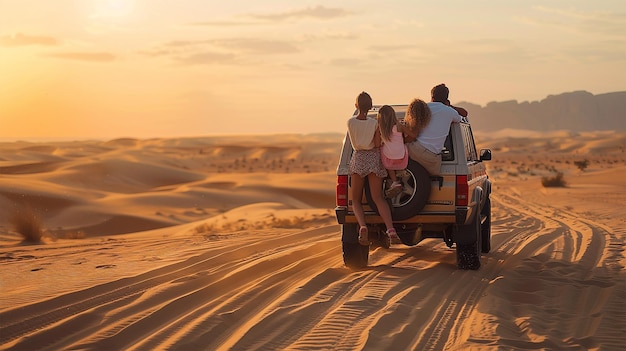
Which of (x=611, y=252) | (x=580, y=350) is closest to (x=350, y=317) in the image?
(x=580, y=350)

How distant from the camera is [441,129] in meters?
10.3

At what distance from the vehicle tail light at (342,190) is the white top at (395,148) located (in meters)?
0.65

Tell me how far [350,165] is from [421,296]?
199 centimetres

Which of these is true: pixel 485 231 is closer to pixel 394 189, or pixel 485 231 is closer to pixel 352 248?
pixel 352 248

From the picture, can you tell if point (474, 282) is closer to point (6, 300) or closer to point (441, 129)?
point (441, 129)

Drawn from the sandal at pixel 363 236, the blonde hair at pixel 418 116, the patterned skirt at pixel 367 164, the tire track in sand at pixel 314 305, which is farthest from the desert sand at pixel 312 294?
the blonde hair at pixel 418 116

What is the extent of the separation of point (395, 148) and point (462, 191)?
967mm

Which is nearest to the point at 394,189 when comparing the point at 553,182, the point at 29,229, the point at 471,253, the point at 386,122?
the point at 386,122

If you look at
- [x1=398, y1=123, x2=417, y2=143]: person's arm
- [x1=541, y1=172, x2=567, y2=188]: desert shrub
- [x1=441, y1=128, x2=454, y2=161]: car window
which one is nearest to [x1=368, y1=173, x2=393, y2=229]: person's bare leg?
[x1=398, y1=123, x2=417, y2=143]: person's arm

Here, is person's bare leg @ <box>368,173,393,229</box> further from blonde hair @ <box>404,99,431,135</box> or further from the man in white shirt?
blonde hair @ <box>404,99,431,135</box>

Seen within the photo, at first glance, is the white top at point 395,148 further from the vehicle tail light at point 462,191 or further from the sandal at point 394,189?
the vehicle tail light at point 462,191

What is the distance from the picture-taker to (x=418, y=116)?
10258 millimetres

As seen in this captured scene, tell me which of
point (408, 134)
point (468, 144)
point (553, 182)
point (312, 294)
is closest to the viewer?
point (312, 294)

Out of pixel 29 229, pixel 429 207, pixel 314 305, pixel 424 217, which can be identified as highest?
pixel 429 207
